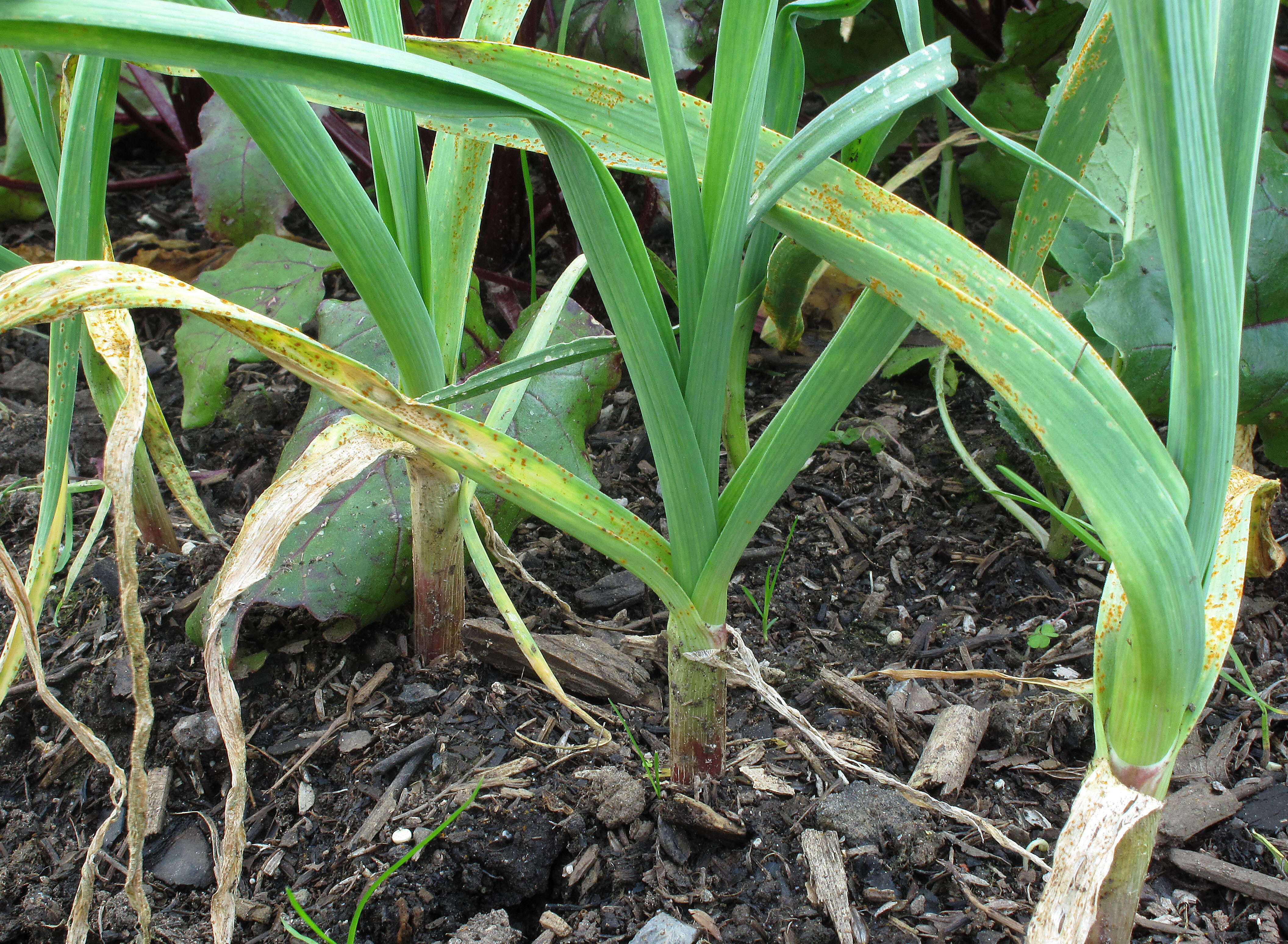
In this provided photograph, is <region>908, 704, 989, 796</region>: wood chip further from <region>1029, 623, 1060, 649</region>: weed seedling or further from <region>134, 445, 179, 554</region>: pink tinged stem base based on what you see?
<region>134, 445, 179, 554</region>: pink tinged stem base

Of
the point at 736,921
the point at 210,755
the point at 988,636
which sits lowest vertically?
the point at 210,755

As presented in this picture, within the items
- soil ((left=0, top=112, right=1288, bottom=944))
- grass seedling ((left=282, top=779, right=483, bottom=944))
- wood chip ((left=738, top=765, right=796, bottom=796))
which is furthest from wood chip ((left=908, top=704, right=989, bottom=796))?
grass seedling ((left=282, top=779, right=483, bottom=944))

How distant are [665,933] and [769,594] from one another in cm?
44

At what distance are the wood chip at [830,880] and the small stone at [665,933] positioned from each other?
109mm

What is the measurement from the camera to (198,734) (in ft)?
3.13

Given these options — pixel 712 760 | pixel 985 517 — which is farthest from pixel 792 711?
pixel 985 517

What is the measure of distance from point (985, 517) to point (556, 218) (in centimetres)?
86

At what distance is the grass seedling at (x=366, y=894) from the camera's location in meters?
0.68

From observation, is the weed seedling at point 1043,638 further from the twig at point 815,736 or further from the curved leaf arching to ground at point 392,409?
the curved leaf arching to ground at point 392,409

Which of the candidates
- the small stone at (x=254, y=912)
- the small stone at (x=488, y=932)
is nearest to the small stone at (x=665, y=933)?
the small stone at (x=488, y=932)

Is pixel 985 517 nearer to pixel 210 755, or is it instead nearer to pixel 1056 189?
pixel 1056 189

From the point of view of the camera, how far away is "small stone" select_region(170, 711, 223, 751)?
0.95 metres

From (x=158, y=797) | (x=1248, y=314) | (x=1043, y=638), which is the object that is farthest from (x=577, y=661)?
(x=1248, y=314)

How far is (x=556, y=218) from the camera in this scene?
60.3 inches
